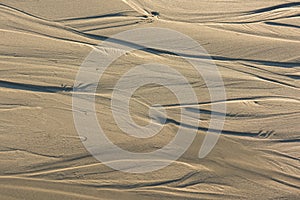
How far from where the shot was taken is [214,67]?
445 cm

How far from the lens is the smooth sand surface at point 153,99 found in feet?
13.5

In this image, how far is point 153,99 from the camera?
14.1 feet

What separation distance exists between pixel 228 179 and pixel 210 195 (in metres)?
0.32

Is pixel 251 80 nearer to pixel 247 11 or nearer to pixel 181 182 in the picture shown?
pixel 247 11

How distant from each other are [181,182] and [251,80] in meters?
1.67

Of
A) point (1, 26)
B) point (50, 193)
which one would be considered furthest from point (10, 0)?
point (50, 193)

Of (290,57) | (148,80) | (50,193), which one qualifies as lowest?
(50,193)

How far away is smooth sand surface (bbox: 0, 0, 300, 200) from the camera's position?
13.5ft

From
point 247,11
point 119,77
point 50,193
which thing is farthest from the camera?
point 247,11

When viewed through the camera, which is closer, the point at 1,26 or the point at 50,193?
the point at 50,193

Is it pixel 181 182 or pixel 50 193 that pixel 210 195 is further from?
pixel 50 193

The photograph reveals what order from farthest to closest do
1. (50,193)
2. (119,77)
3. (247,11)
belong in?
(247,11) < (119,77) < (50,193)

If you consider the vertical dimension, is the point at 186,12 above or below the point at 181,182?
above

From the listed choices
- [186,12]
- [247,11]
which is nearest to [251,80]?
[247,11]
